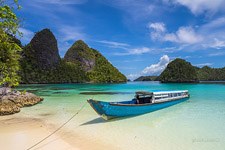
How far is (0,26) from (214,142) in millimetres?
8981

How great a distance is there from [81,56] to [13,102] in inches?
4910

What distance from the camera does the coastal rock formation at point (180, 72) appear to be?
126 meters

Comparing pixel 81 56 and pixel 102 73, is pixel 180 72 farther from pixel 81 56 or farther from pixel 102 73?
pixel 81 56

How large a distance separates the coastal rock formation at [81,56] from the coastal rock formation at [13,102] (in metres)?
119

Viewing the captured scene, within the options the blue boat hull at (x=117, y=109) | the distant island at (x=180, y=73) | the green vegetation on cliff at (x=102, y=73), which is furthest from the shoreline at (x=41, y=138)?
the distant island at (x=180, y=73)

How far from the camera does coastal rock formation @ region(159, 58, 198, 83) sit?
412 ft

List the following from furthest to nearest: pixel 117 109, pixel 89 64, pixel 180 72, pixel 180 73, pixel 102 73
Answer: pixel 89 64
pixel 102 73
pixel 180 72
pixel 180 73
pixel 117 109

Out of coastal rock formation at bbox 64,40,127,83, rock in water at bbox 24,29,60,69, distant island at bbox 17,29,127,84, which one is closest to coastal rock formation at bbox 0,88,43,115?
distant island at bbox 17,29,127,84

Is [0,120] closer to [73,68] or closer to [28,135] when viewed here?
[28,135]

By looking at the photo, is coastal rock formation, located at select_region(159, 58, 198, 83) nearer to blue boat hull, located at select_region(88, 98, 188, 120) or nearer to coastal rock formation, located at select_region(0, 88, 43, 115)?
coastal rock formation, located at select_region(0, 88, 43, 115)

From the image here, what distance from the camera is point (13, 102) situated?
49.5 feet

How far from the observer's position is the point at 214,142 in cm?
776

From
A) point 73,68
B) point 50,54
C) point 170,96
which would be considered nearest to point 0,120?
point 170,96

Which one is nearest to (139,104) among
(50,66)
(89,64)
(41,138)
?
(41,138)
